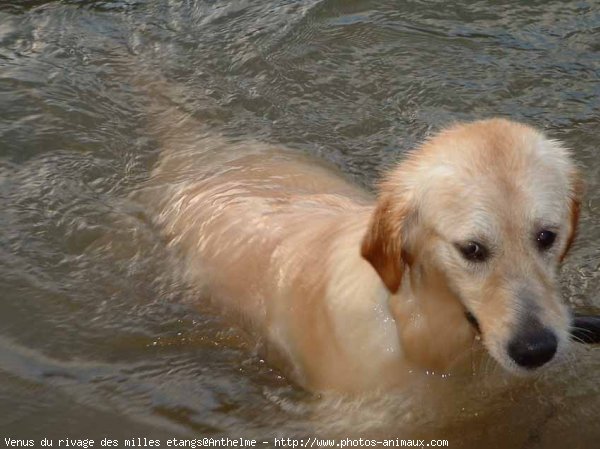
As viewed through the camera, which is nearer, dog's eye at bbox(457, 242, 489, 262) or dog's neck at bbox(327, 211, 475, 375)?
dog's eye at bbox(457, 242, 489, 262)

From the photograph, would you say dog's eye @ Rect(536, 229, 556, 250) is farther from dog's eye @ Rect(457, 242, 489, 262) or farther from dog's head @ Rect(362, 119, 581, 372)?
dog's eye @ Rect(457, 242, 489, 262)

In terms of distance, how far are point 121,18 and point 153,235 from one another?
2626mm

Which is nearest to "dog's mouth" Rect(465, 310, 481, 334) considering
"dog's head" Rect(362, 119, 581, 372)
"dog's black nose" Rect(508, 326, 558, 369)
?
"dog's head" Rect(362, 119, 581, 372)

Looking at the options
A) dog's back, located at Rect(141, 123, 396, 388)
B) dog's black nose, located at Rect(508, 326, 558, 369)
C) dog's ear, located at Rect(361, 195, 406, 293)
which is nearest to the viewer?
dog's black nose, located at Rect(508, 326, 558, 369)

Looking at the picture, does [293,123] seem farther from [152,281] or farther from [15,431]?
[15,431]

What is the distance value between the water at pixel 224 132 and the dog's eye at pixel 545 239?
771 mm

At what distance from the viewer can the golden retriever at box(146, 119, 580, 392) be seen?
136 inches

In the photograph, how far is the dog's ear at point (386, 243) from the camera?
3.71 metres

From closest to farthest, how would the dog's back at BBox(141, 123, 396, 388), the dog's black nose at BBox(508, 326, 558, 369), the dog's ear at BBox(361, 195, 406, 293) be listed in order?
the dog's black nose at BBox(508, 326, 558, 369), the dog's ear at BBox(361, 195, 406, 293), the dog's back at BBox(141, 123, 396, 388)

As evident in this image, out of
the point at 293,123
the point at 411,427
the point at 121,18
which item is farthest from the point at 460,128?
the point at 121,18

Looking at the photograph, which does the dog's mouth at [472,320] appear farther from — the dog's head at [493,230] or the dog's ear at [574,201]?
the dog's ear at [574,201]

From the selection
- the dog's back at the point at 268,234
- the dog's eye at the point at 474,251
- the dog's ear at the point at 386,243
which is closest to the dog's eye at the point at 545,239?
the dog's eye at the point at 474,251

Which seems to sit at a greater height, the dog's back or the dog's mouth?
the dog's mouth

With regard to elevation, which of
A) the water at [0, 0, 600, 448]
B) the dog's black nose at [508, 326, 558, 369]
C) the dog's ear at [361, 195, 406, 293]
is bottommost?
the water at [0, 0, 600, 448]
